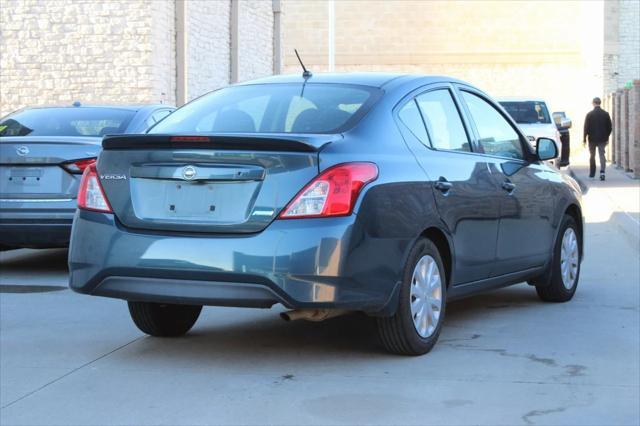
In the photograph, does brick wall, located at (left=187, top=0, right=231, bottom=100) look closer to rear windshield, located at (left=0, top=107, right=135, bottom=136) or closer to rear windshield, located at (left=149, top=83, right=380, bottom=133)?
rear windshield, located at (left=0, top=107, right=135, bottom=136)

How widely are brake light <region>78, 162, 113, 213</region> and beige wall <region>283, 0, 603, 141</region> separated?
43520 millimetres

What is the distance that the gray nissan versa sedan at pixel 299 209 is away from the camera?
246 inches

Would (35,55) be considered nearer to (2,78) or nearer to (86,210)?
(2,78)

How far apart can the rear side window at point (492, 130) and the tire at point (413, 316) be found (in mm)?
1350

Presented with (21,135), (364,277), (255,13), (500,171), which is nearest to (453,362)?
(364,277)

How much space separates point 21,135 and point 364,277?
5803 millimetres

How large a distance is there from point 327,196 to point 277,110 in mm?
1133

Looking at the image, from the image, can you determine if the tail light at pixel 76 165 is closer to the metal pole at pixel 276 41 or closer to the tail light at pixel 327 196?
the tail light at pixel 327 196

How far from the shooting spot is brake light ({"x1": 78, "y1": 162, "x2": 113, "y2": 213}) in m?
6.71

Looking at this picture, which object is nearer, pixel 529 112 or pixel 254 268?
pixel 254 268

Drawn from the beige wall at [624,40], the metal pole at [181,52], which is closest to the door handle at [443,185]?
the metal pole at [181,52]

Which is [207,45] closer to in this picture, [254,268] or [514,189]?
[514,189]

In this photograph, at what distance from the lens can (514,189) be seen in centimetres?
824

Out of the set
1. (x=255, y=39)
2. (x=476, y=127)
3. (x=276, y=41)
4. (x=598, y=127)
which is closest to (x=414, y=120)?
(x=476, y=127)
